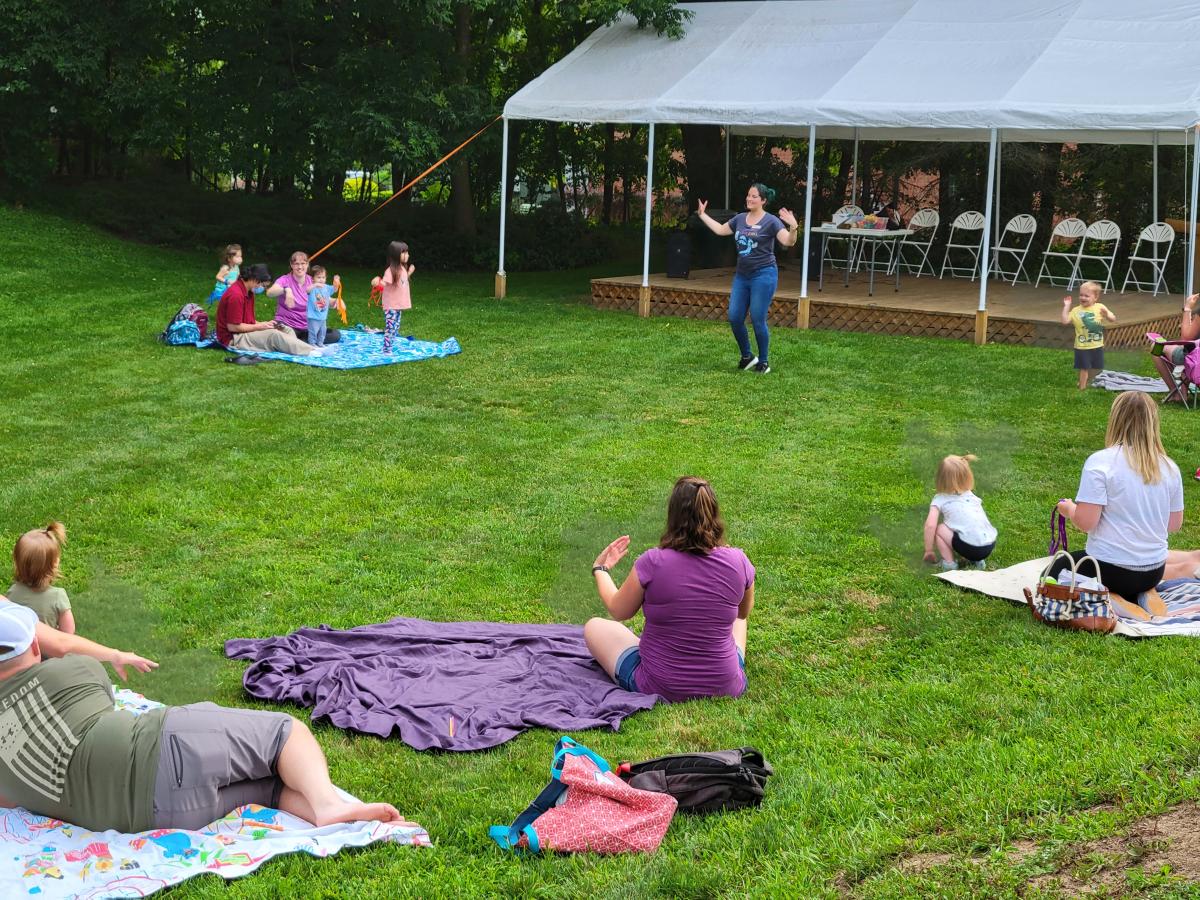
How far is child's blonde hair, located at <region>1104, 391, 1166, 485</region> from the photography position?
569 cm

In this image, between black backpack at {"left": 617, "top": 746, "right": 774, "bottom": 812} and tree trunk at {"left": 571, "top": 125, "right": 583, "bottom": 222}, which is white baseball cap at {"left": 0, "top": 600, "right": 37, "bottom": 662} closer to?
black backpack at {"left": 617, "top": 746, "right": 774, "bottom": 812}

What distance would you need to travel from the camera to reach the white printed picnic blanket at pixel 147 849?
12.1 feet

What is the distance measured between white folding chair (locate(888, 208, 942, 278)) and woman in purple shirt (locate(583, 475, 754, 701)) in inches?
517

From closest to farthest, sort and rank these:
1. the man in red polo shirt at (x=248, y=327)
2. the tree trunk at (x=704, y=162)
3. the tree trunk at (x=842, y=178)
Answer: the man in red polo shirt at (x=248, y=327), the tree trunk at (x=704, y=162), the tree trunk at (x=842, y=178)

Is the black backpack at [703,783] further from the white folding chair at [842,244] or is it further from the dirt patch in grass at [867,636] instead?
the white folding chair at [842,244]

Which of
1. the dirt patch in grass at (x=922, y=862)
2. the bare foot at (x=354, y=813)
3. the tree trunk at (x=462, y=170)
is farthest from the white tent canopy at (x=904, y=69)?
the bare foot at (x=354, y=813)

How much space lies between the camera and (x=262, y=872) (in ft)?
12.4

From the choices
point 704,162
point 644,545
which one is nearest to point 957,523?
point 644,545

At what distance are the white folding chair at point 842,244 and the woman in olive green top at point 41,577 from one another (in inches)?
536

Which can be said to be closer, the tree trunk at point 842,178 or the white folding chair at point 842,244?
the white folding chair at point 842,244

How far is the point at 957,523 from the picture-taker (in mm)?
6637

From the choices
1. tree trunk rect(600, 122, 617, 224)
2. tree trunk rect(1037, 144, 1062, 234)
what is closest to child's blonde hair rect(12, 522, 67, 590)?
tree trunk rect(1037, 144, 1062, 234)

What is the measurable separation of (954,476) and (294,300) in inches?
324

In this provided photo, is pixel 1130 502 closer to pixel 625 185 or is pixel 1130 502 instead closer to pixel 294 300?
pixel 294 300
